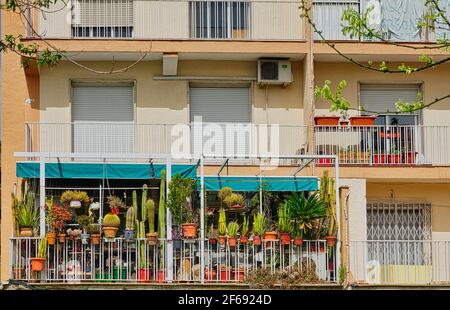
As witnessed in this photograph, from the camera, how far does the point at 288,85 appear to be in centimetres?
2589

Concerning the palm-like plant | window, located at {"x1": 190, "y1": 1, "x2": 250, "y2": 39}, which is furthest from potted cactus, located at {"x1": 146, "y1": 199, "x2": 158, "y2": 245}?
window, located at {"x1": 190, "y1": 1, "x2": 250, "y2": 39}

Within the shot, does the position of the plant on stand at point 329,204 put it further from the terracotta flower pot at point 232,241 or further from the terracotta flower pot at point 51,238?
the terracotta flower pot at point 51,238

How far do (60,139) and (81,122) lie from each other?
26.0 inches

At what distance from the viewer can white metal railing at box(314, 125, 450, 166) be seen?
24.8 m

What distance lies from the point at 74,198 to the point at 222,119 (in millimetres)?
4573

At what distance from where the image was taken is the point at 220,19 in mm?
25859

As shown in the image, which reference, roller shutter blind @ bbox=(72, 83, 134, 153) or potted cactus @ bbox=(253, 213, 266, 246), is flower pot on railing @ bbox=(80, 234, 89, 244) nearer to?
potted cactus @ bbox=(253, 213, 266, 246)

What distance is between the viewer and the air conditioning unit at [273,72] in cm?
2531

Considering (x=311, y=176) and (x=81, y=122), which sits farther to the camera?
(x=81, y=122)

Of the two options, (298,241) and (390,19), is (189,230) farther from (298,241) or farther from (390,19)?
(390,19)
